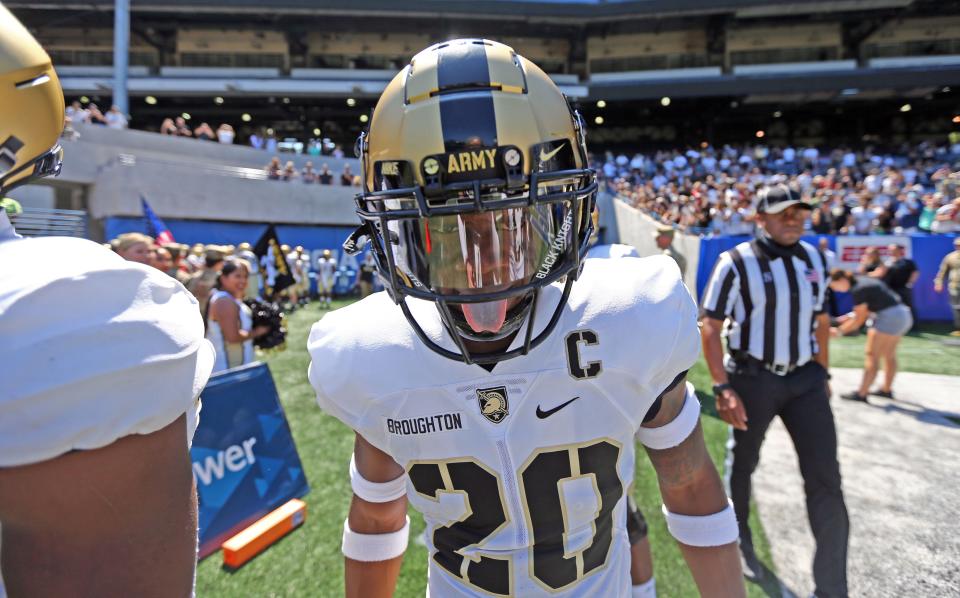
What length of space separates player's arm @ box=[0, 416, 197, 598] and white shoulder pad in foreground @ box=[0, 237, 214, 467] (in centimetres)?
3

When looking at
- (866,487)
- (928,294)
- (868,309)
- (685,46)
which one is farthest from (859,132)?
(866,487)

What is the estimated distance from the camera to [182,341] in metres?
0.70

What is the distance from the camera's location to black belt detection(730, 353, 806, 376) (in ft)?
9.77

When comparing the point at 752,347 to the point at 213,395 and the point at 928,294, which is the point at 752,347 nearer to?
the point at 213,395

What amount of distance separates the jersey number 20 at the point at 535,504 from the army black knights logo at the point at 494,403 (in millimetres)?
120

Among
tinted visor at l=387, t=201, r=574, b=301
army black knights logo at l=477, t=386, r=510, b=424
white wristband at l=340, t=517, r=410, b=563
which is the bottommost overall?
white wristband at l=340, t=517, r=410, b=563

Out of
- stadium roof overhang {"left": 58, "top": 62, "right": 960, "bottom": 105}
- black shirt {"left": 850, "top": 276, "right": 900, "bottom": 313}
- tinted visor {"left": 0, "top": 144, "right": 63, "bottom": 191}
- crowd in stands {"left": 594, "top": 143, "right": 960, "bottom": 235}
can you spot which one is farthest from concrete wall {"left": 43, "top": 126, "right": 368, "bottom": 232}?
tinted visor {"left": 0, "top": 144, "right": 63, "bottom": 191}

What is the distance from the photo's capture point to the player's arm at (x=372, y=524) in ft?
4.56

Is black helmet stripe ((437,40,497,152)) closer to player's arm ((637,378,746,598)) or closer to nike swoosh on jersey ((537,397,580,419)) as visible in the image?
nike swoosh on jersey ((537,397,580,419))

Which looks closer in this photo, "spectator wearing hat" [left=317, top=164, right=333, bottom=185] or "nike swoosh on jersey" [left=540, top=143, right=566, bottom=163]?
"nike swoosh on jersey" [left=540, top=143, right=566, bottom=163]

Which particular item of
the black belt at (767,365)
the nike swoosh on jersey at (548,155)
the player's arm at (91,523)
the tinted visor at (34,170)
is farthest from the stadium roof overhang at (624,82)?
the player's arm at (91,523)

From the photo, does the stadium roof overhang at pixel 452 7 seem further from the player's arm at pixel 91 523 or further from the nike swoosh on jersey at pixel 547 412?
the player's arm at pixel 91 523

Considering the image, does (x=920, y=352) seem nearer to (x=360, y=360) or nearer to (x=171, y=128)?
(x=360, y=360)

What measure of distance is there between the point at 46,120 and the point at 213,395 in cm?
289
